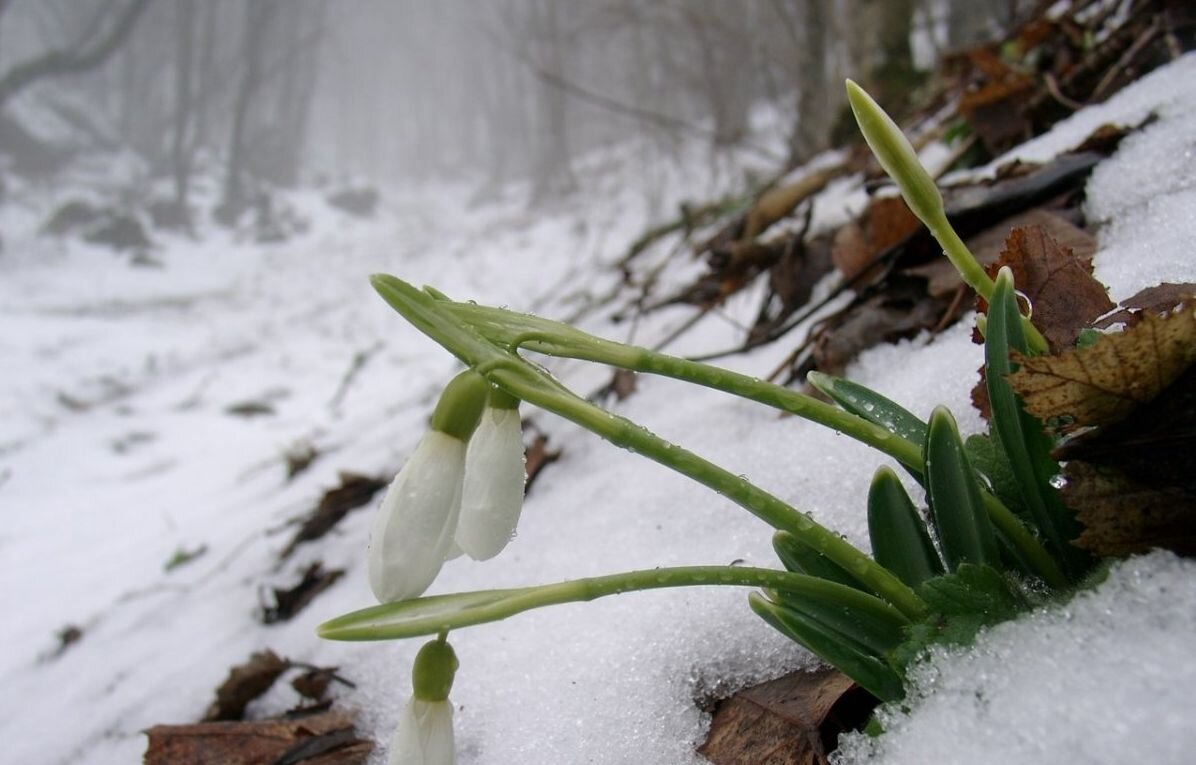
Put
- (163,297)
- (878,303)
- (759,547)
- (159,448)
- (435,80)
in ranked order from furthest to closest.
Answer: (435,80), (163,297), (159,448), (878,303), (759,547)

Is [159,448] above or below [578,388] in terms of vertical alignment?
above

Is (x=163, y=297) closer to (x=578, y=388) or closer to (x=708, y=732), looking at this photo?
(x=578, y=388)

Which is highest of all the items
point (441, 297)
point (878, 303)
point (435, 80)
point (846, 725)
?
point (435, 80)

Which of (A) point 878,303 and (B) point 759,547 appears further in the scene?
(A) point 878,303

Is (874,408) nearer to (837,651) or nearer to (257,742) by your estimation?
(837,651)

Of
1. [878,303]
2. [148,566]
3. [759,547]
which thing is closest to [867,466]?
[759,547]

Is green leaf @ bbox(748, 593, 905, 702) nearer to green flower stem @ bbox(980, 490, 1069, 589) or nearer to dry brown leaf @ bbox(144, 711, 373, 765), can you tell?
green flower stem @ bbox(980, 490, 1069, 589)

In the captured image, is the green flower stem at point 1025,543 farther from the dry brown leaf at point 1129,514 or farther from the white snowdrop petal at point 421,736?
the white snowdrop petal at point 421,736

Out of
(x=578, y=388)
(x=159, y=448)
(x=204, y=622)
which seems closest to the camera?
(x=204, y=622)

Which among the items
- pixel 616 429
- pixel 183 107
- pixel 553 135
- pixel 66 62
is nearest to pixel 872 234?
pixel 616 429
